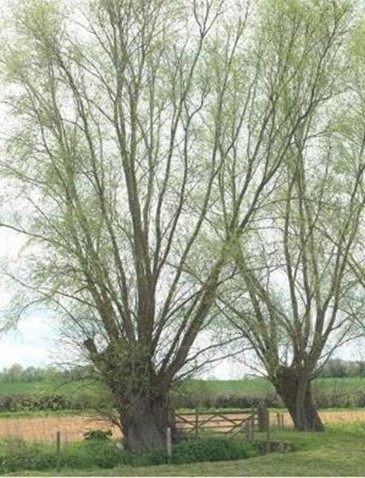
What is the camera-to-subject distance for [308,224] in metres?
30.2

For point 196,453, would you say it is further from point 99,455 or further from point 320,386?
point 320,386

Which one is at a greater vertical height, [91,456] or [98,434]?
[98,434]

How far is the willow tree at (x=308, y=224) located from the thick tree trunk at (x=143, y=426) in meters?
3.96

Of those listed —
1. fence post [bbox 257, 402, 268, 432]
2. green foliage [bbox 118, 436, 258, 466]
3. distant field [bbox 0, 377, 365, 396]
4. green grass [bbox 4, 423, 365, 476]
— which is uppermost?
distant field [bbox 0, 377, 365, 396]

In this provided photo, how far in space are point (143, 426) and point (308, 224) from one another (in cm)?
963

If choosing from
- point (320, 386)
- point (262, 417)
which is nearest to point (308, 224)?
point (262, 417)

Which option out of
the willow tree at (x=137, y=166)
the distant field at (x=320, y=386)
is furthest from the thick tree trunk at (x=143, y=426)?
the distant field at (x=320, y=386)

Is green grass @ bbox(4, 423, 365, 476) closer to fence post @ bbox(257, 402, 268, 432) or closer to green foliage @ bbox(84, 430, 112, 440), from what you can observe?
fence post @ bbox(257, 402, 268, 432)

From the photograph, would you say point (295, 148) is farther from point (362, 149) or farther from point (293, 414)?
point (293, 414)

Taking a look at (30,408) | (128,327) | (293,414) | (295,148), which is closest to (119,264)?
(128,327)

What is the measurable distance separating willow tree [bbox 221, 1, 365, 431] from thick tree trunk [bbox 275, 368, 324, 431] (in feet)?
0.12

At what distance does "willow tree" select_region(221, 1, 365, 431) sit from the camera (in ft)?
87.7

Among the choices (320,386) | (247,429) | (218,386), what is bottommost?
(247,429)

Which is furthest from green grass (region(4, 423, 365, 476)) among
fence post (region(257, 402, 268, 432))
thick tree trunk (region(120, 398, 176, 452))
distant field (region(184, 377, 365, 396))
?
distant field (region(184, 377, 365, 396))
